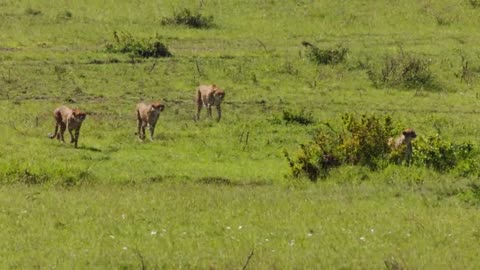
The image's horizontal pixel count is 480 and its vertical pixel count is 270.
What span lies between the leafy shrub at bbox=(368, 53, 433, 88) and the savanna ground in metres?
0.26

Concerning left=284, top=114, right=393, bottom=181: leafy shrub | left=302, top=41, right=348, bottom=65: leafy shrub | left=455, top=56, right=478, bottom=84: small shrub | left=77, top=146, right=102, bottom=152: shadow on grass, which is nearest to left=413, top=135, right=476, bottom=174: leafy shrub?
left=284, top=114, right=393, bottom=181: leafy shrub

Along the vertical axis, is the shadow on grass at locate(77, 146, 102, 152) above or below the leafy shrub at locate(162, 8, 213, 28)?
above

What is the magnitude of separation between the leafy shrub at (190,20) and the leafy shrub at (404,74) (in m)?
9.33

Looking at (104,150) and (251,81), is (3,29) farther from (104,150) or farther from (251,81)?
(104,150)

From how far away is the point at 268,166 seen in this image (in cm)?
1800

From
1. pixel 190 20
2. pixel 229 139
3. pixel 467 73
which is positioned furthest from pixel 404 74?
pixel 190 20

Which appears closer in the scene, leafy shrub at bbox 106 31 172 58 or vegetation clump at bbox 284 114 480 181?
vegetation clump at bbox 284 114 480 181

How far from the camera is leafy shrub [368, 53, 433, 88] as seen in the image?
90.8ft

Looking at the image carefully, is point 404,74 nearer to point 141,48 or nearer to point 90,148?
point 141,48

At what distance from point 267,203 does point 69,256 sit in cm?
406

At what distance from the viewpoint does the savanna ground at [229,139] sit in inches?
431

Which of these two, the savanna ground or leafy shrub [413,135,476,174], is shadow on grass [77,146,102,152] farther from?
leafy shrub [413,135,476,174]

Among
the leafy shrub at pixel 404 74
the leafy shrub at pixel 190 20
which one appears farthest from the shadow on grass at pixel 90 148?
the leafy shrub at pixel 190 20

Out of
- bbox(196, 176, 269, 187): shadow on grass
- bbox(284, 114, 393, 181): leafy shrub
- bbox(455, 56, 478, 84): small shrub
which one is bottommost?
bbox(455, 56, 478, 84): small shrub
